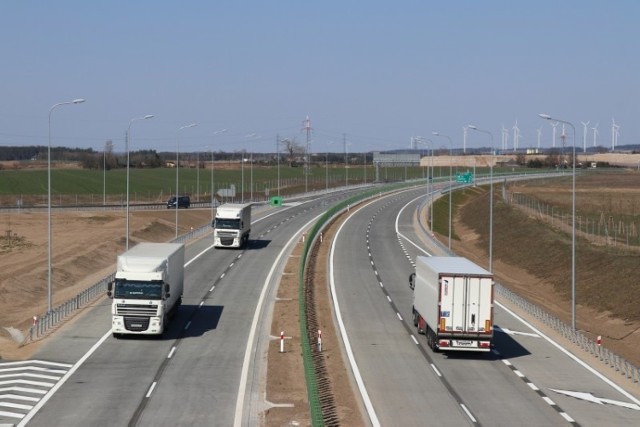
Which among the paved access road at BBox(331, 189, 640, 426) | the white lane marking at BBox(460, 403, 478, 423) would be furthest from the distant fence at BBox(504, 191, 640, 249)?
the white lane marking at BBox(460, 403, 478, 423)

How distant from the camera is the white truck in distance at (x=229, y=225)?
76625 mm

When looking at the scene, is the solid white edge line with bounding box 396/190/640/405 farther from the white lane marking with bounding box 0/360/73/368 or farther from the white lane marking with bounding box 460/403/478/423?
the white lane marking with bounding box 0/360/73/368

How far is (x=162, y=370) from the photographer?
3428 cm

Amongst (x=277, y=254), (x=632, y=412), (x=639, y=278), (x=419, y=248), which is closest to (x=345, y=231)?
(x=419, y=248)

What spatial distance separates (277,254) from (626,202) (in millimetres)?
64898

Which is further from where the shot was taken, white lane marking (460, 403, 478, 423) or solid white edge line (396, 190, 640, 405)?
solid white edge line (396, 190, 640, 405)

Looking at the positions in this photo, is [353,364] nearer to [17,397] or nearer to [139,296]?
[139,296]

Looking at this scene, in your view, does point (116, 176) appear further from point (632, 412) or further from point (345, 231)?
point (632, 412)

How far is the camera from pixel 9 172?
184875mm

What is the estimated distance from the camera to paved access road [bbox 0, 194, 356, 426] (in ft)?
91.3

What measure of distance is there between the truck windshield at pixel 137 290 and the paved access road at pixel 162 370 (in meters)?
2.03

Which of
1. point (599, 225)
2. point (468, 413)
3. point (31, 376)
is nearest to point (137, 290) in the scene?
point (31, 376)

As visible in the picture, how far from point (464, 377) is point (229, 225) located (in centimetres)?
4466

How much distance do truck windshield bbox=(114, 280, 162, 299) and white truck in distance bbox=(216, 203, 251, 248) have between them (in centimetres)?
3725
